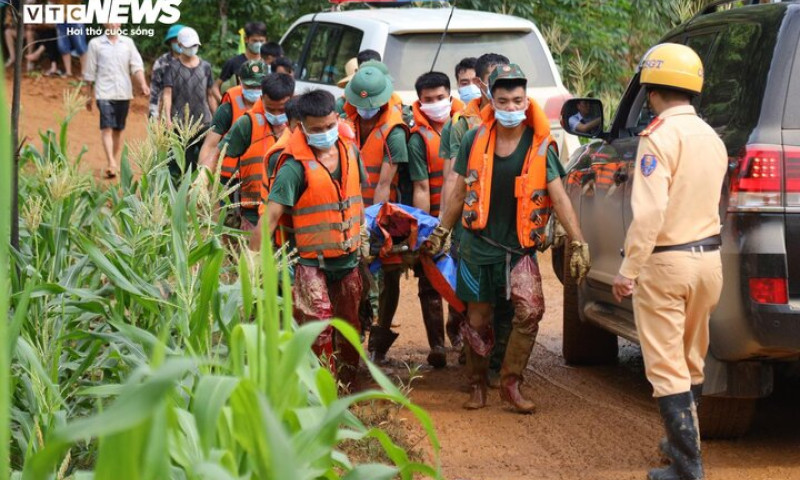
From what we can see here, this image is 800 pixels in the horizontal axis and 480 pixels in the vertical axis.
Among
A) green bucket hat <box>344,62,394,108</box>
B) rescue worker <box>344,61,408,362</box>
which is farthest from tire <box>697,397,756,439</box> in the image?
green bucket hat <box>344,62,394,108</box>

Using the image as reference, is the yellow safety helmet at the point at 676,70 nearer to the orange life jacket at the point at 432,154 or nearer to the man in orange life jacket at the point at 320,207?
the man in orange life jacket at the point at 320,207

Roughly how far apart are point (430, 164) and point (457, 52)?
2.96 meters

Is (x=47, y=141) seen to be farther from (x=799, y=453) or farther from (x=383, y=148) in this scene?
(x=799, y=453)

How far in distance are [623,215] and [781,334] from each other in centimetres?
128

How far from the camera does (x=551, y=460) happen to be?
6.00 m

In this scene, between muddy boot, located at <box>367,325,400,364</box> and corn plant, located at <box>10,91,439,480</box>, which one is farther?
muddy boot, located at <box>367,325,400,364</box>

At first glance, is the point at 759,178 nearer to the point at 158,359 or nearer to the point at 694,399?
the point at 694,399

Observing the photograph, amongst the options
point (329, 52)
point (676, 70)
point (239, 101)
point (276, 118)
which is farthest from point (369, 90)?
point (329, 52)

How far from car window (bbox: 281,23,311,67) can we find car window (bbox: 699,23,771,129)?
682cm

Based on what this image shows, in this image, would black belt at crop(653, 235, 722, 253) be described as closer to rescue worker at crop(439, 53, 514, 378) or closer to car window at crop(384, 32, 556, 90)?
rescue worker at crop(439, 53, 514, 378)

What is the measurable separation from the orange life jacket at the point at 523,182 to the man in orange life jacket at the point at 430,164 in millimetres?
1168

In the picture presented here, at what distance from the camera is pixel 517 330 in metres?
6.84

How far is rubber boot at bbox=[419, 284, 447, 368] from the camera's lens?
8047 millimetres

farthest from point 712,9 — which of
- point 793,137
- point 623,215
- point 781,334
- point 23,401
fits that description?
point 23,401
